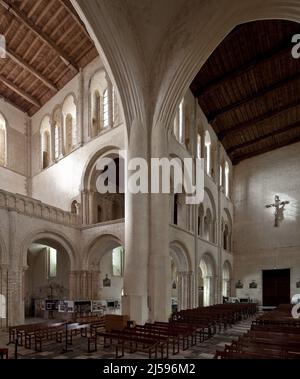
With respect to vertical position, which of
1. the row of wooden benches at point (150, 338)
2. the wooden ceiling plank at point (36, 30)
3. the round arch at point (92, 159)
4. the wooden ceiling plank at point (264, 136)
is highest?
the wooden ceiling plank at point (36, 30)

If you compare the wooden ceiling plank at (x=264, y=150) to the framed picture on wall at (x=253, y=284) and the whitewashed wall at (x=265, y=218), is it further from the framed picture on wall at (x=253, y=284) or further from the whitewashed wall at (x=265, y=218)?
the framed picture on wall at (x=253, y=284)

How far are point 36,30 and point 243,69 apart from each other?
10989 mm

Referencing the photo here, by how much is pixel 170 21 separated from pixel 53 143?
1261 cm

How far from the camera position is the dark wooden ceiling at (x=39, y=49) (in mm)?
16844

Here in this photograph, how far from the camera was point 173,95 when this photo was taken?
44.6 ft

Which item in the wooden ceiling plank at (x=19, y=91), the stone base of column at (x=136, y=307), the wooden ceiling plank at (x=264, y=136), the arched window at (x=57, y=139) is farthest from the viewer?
the wooden ceiling plank at (x=264, y=136)

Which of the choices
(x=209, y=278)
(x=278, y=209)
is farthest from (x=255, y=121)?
(x=209, y=278)

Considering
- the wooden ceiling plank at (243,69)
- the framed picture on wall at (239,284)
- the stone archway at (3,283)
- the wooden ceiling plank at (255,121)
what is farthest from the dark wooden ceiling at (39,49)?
the framed picture on wall at (239,284)

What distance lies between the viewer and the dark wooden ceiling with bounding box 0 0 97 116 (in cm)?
1684

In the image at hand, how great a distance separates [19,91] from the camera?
74.4 ft

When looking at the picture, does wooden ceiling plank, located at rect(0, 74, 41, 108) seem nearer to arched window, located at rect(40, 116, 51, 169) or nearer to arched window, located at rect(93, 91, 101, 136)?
arched window, located at rect(40, 116, 51, 169)

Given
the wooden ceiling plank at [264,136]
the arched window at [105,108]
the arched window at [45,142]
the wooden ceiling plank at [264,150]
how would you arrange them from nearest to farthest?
the arched window at [105,108]
the arched window at [45,142]
the wooden ceiling plank at [264,136]
the wooden ceiling plank at [264,150]

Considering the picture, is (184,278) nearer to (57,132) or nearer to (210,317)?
→ (210,317)
